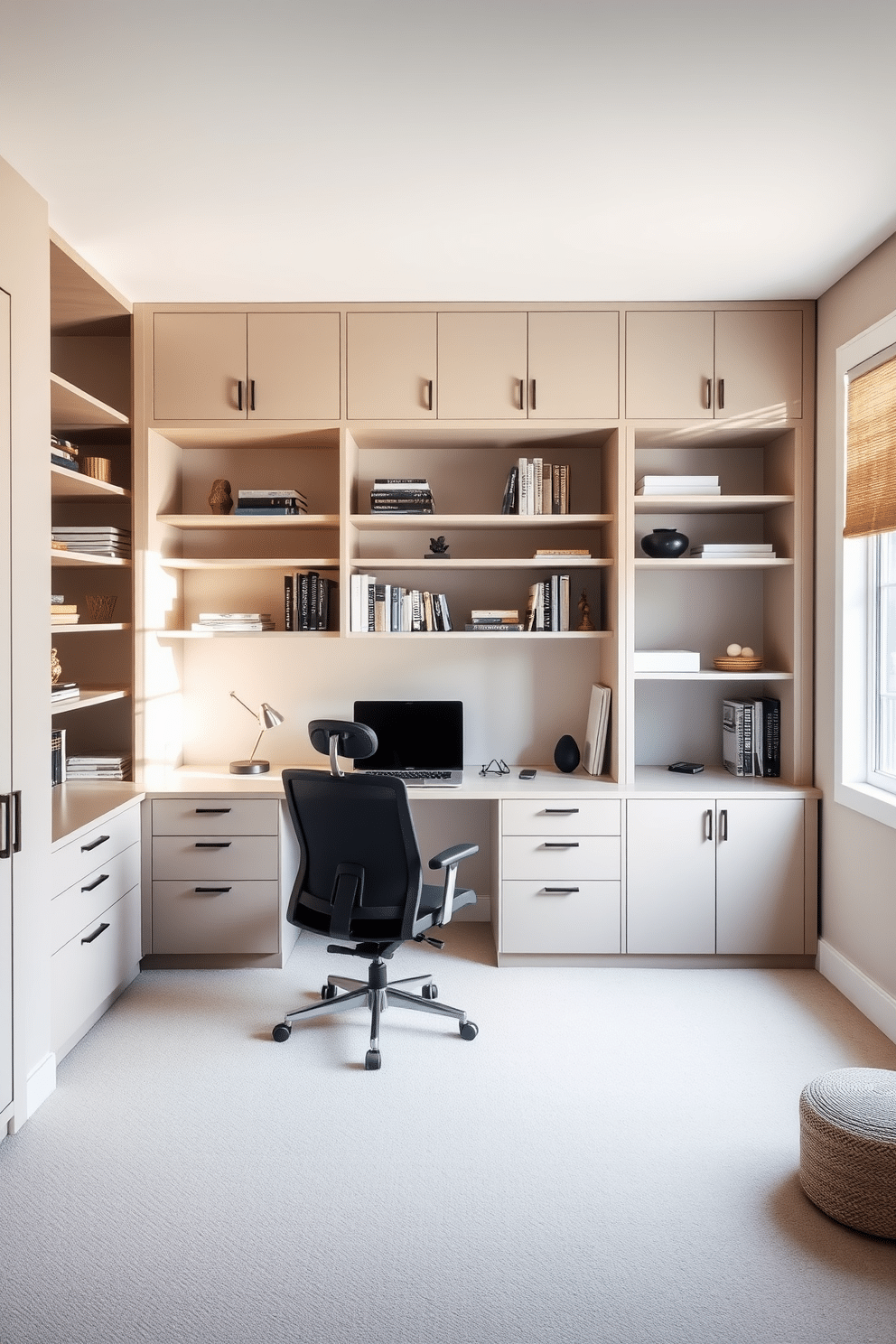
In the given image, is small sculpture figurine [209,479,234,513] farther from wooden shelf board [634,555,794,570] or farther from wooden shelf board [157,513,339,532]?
wooden shelf board [634,555,794,570]

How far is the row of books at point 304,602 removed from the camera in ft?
12.8

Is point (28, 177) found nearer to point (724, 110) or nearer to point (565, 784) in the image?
point (724, 110)

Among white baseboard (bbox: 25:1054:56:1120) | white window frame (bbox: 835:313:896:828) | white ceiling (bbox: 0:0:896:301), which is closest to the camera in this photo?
white ceiling (bbox: 0:0:896:301)

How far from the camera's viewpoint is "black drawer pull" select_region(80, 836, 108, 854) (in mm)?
3056

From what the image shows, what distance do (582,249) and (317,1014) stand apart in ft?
9.44

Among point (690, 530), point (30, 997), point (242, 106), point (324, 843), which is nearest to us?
point (242, 106)

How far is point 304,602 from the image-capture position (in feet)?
12.8

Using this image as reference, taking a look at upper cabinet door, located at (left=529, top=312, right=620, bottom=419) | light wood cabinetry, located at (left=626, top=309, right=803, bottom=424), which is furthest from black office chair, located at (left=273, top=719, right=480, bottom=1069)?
light wood cabinetry, located at (left=626, top=309, right=803, bottom=424)

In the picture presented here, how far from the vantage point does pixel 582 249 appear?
3232 millimetres

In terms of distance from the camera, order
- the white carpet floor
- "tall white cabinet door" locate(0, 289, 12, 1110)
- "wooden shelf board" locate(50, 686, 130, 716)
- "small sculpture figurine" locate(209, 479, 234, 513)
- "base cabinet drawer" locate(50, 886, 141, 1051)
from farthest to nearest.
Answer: "small sculpture figurine" locate(209, 479, 234, 513), "wooden shelf board" locate(50, 686, 130, 716), "base cabinet drawer" locate(50, 886, 141, 1051), "tall white cabinet door" locate(0, 289, 12, 1110), the white carpet floor

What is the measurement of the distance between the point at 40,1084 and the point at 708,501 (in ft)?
10.5

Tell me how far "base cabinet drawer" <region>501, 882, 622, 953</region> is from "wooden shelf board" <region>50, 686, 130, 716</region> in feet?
5.82

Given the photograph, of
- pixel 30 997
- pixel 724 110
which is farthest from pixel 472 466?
pixel 30 997

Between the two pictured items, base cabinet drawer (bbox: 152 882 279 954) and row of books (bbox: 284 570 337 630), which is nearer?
base cabinet drawer (bbox: 152 882 279 954)
